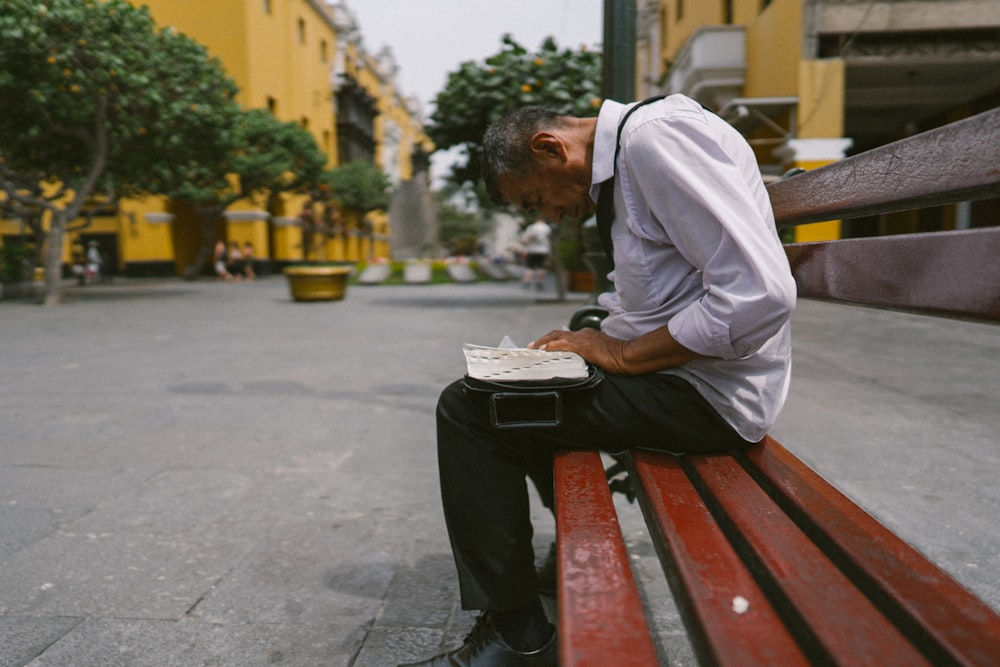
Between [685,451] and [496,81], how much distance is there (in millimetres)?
9949

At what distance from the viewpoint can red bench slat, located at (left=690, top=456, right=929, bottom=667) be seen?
99 centimetres

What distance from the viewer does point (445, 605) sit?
236 centimetres

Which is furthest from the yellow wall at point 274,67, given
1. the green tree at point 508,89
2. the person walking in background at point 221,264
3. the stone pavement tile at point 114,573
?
the stone pavement tile at point 114,573

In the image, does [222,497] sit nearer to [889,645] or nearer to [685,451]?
[685,451]

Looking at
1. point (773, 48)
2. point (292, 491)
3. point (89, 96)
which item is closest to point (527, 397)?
point (292, 491)

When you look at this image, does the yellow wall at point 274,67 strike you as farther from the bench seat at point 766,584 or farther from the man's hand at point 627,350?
the bench seat at point 766,584

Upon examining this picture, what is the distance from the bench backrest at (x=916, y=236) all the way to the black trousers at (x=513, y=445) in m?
0.44

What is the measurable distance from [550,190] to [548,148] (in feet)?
0.40

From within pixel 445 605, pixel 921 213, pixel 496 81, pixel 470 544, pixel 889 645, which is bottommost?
pixel 445 605

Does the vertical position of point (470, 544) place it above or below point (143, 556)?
above

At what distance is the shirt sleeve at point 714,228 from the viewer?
1531 mm

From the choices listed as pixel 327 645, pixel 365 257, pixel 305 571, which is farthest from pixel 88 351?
pixel 365 257

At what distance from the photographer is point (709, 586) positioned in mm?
1156

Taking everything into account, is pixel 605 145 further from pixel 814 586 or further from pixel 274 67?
pixel 274 67
